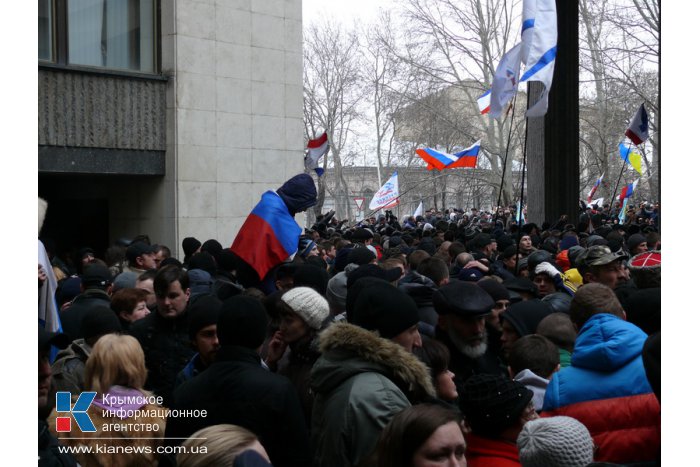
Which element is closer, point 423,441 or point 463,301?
point 423,441

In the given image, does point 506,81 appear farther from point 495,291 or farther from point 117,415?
point 117,415

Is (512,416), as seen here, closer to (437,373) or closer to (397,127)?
(437,373)

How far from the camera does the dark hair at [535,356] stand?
16.1 ft

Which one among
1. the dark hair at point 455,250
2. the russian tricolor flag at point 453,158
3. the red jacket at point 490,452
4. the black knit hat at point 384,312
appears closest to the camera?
the red jacket at point 490,452

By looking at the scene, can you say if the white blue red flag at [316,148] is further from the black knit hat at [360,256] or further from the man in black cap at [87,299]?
the man in black cap at [87,299]

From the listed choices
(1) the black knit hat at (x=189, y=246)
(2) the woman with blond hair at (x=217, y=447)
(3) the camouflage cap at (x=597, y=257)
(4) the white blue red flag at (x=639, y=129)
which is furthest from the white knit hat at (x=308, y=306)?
(4) the white blue red flag at (x=639, y=129)

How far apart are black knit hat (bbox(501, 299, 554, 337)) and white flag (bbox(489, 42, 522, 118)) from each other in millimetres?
7439

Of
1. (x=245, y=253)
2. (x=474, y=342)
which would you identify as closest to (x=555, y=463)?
(x=474, y=342)

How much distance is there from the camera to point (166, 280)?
639 centimetres

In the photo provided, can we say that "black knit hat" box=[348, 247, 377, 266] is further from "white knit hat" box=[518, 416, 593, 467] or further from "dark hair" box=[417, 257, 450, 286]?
"white knit hat" box=[518, 416, 593, 467]

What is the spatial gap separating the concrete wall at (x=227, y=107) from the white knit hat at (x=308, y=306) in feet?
36.4

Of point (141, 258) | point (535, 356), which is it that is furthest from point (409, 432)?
point (141, 258)

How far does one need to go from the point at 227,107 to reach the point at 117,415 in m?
12.4

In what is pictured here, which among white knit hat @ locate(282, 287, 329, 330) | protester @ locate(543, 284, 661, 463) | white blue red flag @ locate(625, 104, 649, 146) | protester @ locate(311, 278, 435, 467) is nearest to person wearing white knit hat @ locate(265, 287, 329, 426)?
white knit hat @ locate(282, 287, 329, 330)
